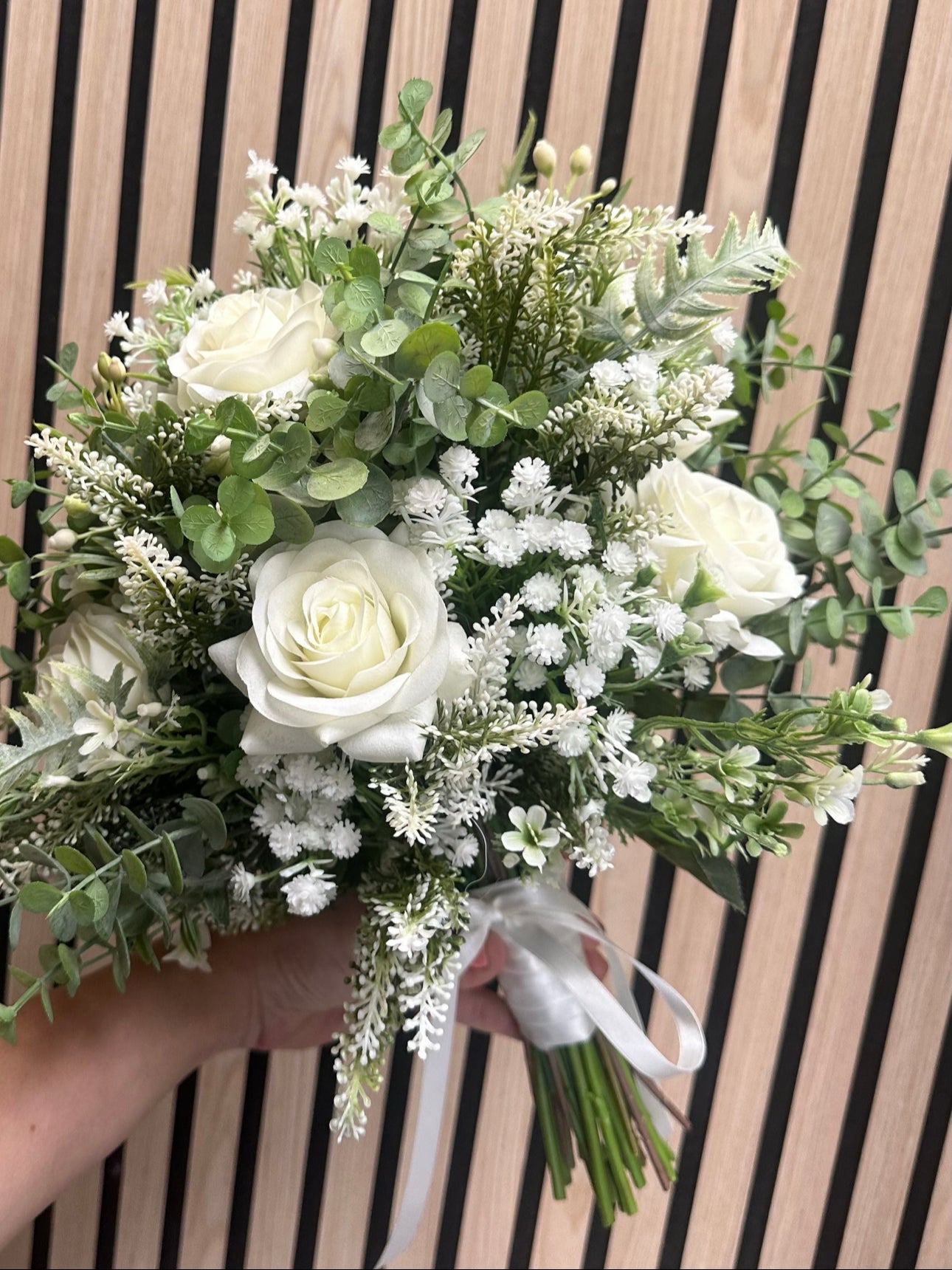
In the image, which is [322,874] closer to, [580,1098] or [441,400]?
[441,400]

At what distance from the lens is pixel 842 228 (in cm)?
87

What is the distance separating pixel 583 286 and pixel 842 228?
413 mm

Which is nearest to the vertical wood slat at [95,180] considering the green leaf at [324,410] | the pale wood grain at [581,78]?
the pale wood grain at [581,78]

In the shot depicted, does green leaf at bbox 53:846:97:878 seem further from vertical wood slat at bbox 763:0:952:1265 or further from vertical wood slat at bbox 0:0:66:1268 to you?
vertical wood slat at bbox 763:0:952:1265

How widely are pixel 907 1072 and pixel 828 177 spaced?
87 cm

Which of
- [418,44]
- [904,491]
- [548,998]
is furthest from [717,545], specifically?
[418,44]

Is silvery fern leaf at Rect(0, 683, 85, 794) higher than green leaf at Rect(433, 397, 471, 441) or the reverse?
the reverse

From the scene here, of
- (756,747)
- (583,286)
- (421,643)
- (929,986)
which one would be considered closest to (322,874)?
(421,643)

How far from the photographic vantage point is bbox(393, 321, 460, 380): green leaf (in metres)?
0.50

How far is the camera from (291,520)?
1.73ft

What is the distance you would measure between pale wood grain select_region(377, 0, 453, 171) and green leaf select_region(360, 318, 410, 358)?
45cm

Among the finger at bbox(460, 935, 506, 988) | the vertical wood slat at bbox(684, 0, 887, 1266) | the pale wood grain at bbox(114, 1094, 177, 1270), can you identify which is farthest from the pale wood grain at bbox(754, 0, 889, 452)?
the pale wood grain at bbox(114, 1094, 177, 1270)

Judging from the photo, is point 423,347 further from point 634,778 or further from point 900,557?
point 900,557

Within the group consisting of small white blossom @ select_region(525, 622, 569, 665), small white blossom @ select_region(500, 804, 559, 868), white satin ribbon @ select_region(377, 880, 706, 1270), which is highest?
small white blossom @ select_region(525, 622, 569, 665)
